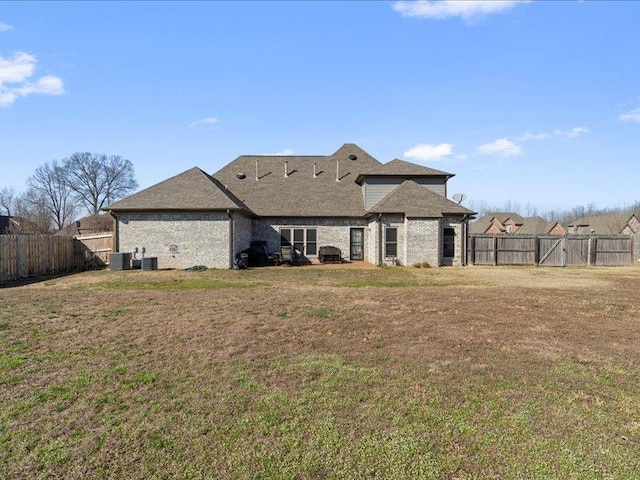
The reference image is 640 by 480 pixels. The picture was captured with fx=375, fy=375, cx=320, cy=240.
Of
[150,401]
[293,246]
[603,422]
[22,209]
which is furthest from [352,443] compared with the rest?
[22,209]

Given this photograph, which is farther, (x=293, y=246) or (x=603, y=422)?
(x=293, y=246)

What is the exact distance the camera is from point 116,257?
18047 mm

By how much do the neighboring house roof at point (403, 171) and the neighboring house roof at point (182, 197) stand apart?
338 inches

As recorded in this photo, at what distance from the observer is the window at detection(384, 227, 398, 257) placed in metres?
20.8

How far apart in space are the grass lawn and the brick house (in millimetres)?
9752

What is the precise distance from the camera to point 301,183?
25.5 m

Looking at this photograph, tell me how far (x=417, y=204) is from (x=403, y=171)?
134 inches

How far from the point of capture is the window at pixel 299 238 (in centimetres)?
2302

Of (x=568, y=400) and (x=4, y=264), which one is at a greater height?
(x=4, y=264)

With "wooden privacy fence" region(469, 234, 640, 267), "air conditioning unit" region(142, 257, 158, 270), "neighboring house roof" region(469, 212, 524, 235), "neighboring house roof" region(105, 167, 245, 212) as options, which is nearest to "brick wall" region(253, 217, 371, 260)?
"neighboring house roof" region(105, 167, 245, 212)

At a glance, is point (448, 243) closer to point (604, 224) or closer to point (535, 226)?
point (535, 226)

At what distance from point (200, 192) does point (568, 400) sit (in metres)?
18.3

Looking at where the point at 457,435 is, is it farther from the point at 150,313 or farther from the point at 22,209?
the point at 22,209

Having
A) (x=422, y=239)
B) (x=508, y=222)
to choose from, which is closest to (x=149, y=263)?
(x=422, y=239)
